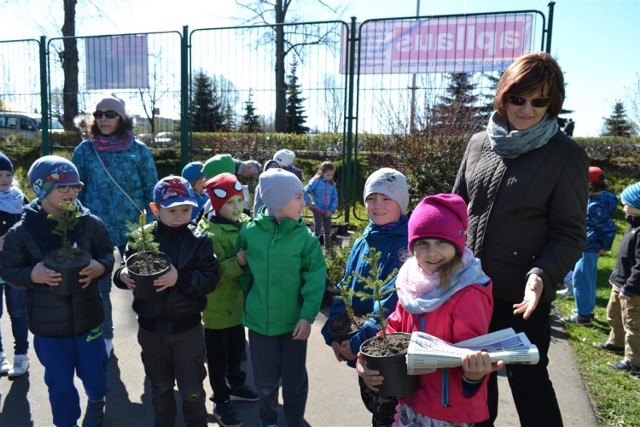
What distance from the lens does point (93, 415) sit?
9.84 ft

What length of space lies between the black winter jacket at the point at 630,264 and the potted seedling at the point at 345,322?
2700mm

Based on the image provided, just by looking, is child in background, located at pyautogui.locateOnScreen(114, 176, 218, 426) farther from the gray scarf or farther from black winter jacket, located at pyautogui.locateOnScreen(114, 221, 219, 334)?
the gray scarf

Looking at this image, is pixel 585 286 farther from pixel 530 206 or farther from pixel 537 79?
pixel 537 79

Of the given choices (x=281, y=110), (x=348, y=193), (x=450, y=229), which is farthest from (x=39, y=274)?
(x=281, y=110)

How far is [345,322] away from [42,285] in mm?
1741

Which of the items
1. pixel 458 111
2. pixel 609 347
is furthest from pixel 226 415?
pixel 458 111

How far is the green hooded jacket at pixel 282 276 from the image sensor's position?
9.04ft

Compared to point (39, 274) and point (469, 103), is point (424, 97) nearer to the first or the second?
point (469, 103)

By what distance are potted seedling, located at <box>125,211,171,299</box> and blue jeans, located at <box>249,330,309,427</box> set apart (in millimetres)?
671

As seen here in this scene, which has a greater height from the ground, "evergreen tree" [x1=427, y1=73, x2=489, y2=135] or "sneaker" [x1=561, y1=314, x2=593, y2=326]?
"evergreen tree" [x1=427, y1=73, x2=489, y2=135]

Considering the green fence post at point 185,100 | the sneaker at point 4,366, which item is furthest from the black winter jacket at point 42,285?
the green fence post at point 185,100

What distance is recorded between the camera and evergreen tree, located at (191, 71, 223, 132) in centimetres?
879

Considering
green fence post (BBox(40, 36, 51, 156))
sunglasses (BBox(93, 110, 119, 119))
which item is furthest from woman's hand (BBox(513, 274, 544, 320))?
green fence post (BBox(40, 36, 51, 156))

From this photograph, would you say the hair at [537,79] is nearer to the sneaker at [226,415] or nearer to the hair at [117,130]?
the sneaker at [226,415]
